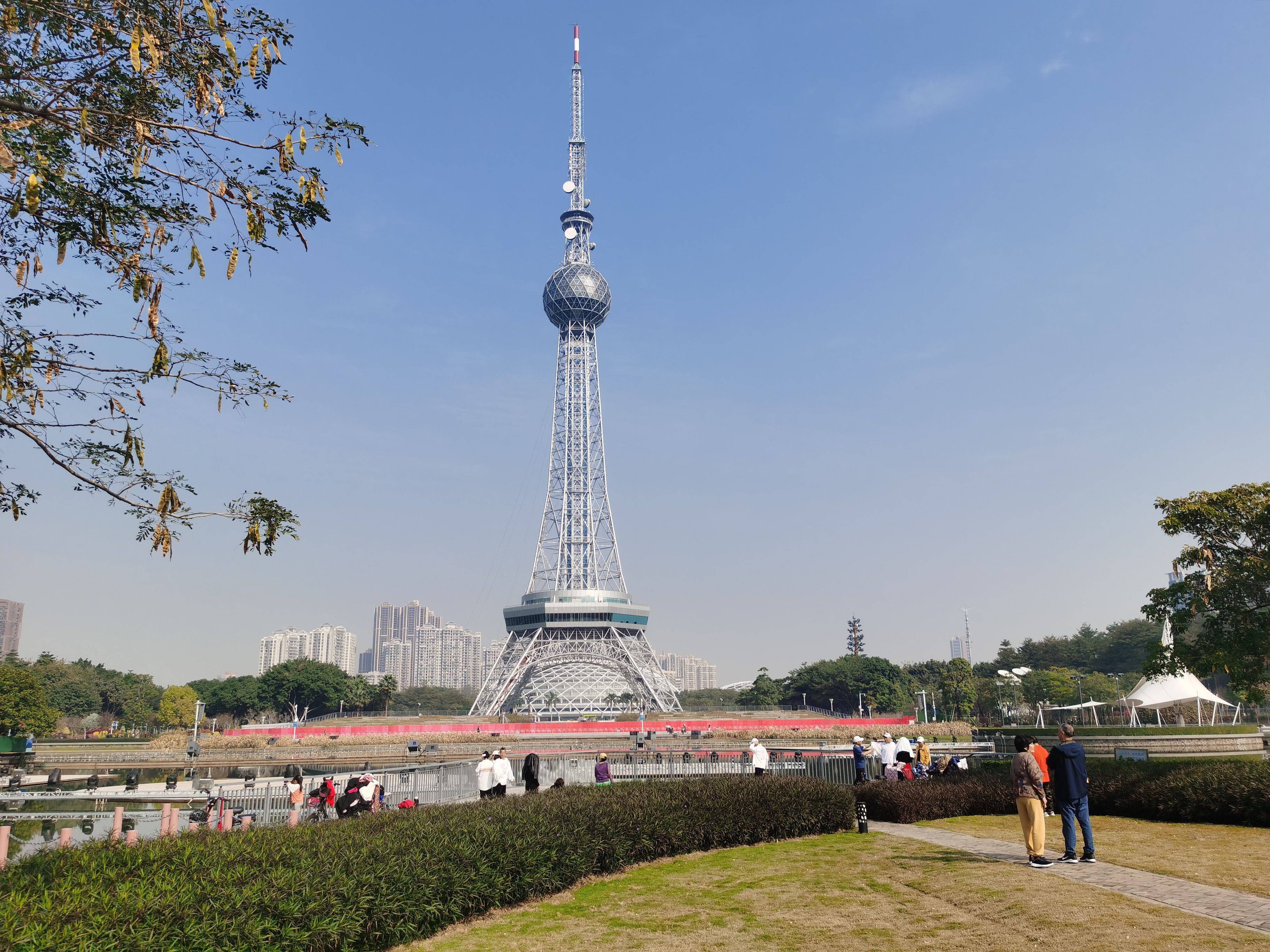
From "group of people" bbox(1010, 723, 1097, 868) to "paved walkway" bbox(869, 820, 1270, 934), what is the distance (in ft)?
0.82

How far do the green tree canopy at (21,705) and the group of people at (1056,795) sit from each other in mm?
100000

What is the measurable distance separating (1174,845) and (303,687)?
12667 cm

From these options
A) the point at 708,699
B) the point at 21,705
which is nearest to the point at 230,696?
the point at 21,705

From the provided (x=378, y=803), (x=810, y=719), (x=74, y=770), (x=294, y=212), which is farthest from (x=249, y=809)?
(x=810, y=719)

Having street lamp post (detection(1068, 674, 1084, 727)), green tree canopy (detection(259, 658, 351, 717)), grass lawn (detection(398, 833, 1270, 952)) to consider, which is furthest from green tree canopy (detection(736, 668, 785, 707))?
grass lawn (detection(398, 833, 1270, 952))

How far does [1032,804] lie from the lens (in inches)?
508

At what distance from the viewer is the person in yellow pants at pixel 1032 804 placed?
1277cm

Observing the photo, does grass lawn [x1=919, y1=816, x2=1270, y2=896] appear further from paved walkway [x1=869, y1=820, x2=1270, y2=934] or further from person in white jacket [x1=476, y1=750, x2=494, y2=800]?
person in white jacket [x1=476, y1=750, x2=494, y2=800]

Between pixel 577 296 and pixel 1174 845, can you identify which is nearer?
pixel 1174 845

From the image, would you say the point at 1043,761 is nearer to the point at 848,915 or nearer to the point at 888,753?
the point at 848,915

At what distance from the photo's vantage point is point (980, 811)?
20.4m

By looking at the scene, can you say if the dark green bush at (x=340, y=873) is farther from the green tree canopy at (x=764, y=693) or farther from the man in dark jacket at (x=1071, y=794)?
the green tree canopy at (x=764, y=693)

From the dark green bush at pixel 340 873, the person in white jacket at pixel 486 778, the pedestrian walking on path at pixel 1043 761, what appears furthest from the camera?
the person in white jacket at pixel 486 778

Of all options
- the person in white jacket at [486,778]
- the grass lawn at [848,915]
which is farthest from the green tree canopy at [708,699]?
the grass lawn at [848,915]
